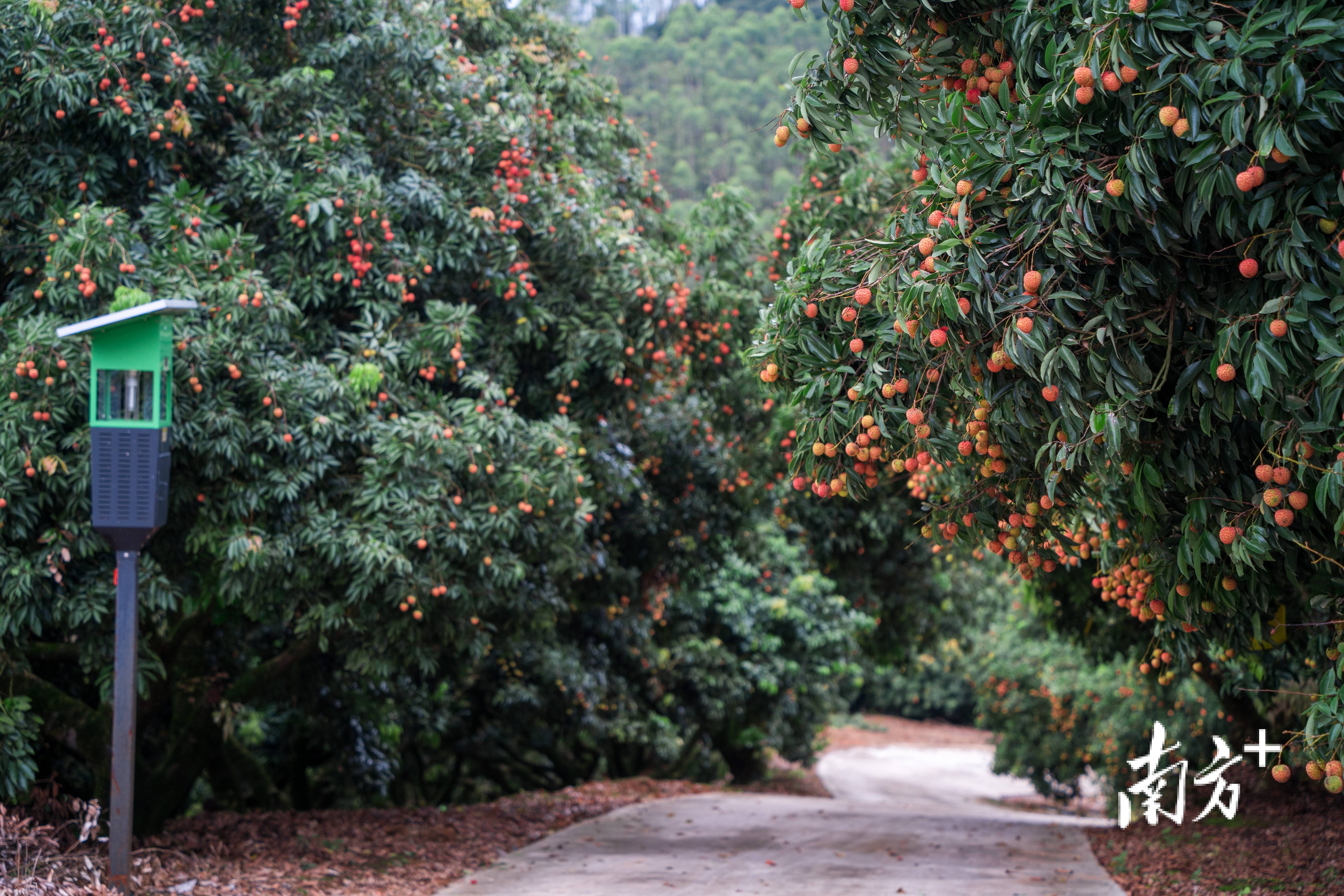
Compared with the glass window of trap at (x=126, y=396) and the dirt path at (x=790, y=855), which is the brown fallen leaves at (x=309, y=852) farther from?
the glass window of trap at (x=126, y=396)

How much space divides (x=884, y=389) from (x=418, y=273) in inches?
165

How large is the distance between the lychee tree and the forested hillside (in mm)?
39235

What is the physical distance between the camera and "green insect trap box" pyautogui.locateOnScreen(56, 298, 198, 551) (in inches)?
213

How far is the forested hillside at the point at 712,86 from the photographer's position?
46750mm

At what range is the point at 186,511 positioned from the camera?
6332mm

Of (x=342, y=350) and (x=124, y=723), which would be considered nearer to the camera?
(x=124, y=723)

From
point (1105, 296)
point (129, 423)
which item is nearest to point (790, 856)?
point (129, 423)

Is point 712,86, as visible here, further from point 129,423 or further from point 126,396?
point 129,423

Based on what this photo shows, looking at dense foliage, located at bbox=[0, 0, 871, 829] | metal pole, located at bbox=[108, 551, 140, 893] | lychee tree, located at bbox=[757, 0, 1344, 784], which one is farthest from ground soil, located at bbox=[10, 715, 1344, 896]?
lychee tree, located at bbox=[757, 0, 1344, 784]

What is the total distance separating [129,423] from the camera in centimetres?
545

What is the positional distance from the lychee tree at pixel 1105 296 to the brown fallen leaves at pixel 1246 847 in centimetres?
238

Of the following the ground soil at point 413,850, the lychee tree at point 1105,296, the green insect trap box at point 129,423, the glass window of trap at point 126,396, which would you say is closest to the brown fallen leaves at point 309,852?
the ground soil at point 413,850

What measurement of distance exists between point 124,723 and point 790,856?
198 inches

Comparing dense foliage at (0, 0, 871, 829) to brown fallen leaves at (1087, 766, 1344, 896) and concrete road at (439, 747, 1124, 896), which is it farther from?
brown fallen leaves at (1087, 766, 1344, 896)
